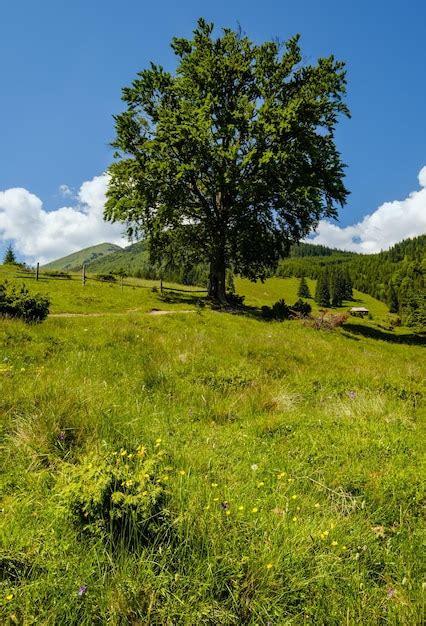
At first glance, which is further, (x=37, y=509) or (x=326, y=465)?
(x=326, y=465)

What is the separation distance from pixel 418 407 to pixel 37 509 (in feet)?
25.6

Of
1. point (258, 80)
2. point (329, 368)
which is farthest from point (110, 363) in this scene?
point (258, 80)

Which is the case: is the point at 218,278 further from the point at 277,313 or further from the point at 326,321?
the point at 326,321

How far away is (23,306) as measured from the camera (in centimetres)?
1296

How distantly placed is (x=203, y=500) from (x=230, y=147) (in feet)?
86.3

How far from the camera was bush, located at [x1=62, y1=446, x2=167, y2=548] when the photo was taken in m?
3.30

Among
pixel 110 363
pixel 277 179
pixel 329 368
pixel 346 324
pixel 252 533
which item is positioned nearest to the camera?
pixel 252 533

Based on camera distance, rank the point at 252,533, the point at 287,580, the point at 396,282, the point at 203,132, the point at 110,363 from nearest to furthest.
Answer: the point at 287,580, the point at 252,533, the point at 110,363, the point at 203,132, the point at 396,282

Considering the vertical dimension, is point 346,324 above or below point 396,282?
below

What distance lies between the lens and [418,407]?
8.13m

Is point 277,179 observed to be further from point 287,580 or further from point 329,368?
point 287,580

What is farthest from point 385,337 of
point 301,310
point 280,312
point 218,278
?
point 218,278

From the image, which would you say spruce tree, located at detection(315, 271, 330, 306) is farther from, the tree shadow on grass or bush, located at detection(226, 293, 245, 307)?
the tree shadow on grass

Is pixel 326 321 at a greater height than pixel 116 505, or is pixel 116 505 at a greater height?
pixel 326 321
